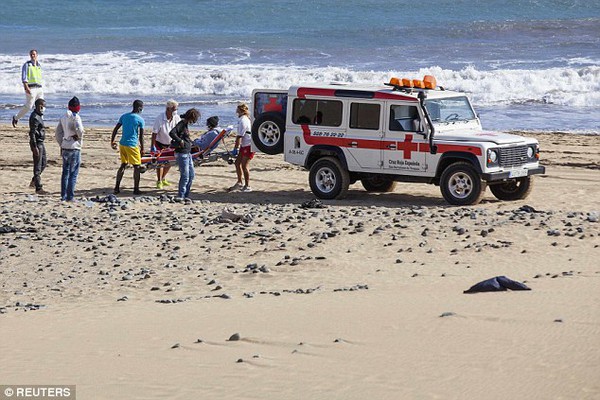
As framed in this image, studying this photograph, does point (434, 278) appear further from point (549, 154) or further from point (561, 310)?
point (549, 154)

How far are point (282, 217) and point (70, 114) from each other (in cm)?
346

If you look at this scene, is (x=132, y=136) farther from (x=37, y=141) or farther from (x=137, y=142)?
(x=37, y=141)

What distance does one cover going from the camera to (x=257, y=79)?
36750 mm

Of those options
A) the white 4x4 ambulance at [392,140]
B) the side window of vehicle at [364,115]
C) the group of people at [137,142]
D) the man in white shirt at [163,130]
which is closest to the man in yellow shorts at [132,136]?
the group of people at [137,142]

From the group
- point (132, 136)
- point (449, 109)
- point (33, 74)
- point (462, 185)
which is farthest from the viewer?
point (33, 74)

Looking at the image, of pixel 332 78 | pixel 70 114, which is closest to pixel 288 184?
pixel 70 114

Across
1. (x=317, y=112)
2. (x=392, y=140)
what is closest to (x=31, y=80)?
(x=317, y=112)

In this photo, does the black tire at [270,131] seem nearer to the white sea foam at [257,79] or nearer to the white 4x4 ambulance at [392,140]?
the white 4x4 ambulance at [392,140]

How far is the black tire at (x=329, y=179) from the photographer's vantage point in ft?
53.8

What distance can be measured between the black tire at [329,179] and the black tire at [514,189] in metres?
2.24

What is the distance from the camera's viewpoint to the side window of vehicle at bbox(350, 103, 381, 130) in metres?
16.0

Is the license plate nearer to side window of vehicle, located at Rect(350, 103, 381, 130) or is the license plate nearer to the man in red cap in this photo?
side window of vehicle, located at Rect(350, 103, 381, 130)

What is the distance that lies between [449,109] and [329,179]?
2028 mm

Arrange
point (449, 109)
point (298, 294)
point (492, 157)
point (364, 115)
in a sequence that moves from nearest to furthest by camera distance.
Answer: point (298, 294) → point (492, 157) → point (364, 115) → point (449, 109)
